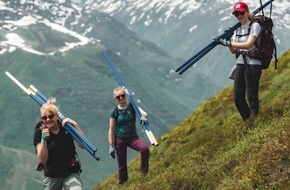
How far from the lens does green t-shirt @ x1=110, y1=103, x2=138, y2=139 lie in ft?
49.2

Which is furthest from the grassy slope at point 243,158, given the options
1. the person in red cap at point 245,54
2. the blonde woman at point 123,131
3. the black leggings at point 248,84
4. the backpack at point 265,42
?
the backpack at point 265,42

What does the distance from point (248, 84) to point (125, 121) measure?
166 inches

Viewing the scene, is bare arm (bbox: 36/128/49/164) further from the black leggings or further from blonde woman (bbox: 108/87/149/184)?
the black leggings

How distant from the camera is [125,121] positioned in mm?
15086

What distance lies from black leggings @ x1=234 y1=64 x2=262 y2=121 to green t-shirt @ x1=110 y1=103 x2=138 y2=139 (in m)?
3.50

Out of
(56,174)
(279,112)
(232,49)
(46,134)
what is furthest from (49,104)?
(279,112)

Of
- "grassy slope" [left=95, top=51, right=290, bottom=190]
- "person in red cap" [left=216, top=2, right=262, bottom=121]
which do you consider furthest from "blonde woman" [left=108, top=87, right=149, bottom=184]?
"person in red cap" [left=216, top=2, right=262, bottom=121]

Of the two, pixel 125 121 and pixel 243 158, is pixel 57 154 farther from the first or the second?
pixel 125 121

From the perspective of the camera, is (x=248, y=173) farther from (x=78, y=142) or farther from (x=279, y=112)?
(x=279, y=112)

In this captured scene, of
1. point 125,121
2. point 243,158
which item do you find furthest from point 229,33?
point 125,121

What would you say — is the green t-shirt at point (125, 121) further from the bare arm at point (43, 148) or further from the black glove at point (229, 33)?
the bare arm at point (43, 148)

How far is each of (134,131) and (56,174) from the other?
5.35 meters

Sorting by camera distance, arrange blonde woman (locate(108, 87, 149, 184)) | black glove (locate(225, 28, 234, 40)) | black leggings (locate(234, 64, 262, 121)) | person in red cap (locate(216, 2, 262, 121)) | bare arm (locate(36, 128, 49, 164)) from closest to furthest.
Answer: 1. bare arm (locate(36, 128, 49, 164))
2. person in red cap (locate(216, 2, 262, 121))
3. black leggings (locate(234, 64, 262, 121))
4. black glove (locate(225, 28, 234, 40))
5. blonde woman (locate(108, 87, 149, 184))

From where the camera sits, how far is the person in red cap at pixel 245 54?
12.5 m
